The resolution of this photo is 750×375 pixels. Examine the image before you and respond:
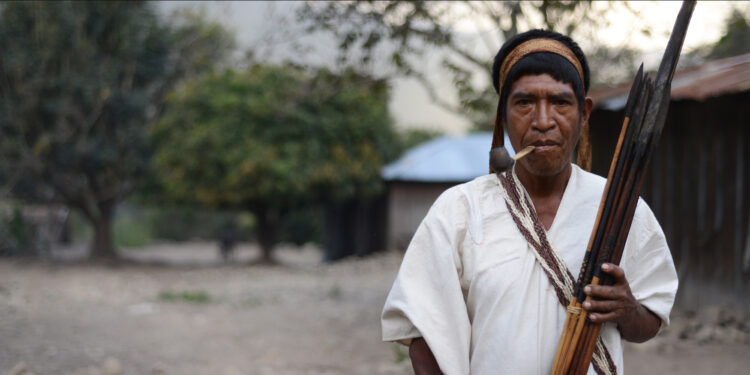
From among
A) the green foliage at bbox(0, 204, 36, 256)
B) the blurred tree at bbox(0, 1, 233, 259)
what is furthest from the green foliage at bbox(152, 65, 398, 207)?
the green foliage at bbox(0, 204, 36, 256)

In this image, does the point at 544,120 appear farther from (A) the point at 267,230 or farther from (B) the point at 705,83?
(A) the point at 267,230

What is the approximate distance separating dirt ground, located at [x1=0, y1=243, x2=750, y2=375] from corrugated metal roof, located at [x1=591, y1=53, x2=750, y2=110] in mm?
2353

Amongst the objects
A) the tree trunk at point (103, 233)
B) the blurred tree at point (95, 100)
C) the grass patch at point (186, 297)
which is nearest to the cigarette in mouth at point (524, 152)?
the grass patch at point (186, 297)

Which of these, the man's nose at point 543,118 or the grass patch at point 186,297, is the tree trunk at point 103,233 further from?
the man's nose at point 543,118

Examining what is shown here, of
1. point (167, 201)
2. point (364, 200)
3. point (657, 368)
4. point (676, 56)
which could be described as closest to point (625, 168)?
point (676, 56)

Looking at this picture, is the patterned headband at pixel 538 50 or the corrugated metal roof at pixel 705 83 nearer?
the patterned headband at pixel 538 50

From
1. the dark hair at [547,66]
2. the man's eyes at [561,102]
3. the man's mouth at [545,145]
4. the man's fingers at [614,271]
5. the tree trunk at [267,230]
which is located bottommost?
the tree trunk at [267,230]

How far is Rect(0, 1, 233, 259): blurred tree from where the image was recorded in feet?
43.9

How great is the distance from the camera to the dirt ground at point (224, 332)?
5.69 meters

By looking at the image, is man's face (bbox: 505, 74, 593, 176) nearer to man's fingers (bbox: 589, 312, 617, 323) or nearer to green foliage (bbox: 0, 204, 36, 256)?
man's fingers (bbox: 589, 312, 617, 323)

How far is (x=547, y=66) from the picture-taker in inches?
62.2

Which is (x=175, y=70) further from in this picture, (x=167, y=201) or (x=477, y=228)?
(x=477, y=228)

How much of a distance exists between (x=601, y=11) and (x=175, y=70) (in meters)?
14.4

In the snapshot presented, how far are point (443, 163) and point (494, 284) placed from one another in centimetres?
1788
